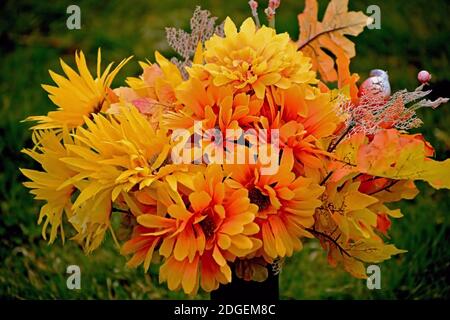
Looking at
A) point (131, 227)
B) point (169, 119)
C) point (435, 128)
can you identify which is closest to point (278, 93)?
point (169, 119)

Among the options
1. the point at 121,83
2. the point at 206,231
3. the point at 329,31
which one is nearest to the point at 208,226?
the point at 206,231

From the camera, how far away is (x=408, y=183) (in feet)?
4.39

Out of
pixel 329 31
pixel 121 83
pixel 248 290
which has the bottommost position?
pixel 248 290

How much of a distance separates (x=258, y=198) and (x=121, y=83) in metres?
1.58

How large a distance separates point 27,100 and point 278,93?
148cm

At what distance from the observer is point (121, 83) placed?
2768mm

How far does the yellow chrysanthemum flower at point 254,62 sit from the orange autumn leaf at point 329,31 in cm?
20

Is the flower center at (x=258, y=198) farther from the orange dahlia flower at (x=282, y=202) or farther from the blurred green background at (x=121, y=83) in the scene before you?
the blurred green background at (x=121, y=83)

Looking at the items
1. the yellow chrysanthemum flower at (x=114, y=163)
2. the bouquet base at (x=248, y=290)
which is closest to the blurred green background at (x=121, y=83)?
the bouquet base at (x=248, y=290)

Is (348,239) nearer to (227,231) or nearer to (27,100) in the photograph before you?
(227,231)

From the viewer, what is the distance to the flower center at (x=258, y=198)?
1.26 metres

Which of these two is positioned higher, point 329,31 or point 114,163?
point 329,31

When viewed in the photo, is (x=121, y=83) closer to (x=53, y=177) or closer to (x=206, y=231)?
(x=53, y=177)

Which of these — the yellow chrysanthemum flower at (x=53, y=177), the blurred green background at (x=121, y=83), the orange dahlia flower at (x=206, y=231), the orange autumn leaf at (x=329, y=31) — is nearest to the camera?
the orange dahlia flower at (x=206, y=231)
